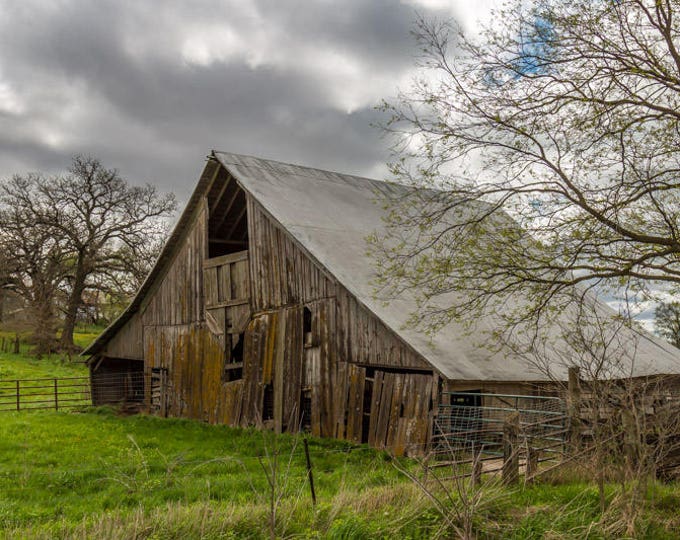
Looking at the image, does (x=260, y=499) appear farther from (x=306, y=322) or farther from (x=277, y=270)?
(x=277, y=270)

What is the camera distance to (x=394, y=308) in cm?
1416

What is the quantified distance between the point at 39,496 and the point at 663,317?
38773 mm

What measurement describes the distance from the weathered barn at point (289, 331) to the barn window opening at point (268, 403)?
0.04m

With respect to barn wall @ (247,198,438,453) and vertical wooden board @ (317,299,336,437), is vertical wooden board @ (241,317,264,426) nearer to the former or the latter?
barn wall @ (247,198,438,453)

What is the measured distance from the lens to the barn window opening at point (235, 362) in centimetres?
1777

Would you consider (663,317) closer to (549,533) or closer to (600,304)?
(600,304)

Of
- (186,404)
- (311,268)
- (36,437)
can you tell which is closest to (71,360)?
(186,404)

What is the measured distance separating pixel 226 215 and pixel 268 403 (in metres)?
6.70

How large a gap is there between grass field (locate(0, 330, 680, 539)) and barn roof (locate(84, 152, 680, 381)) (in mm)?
2562

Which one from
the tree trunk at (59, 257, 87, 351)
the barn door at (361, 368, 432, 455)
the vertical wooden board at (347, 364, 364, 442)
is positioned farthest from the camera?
the tree trunk at (59, 257, 87, 351)

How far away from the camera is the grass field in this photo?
635 centimetres

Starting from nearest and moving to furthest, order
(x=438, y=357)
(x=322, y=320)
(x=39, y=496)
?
(x=39, y=496) < (x=438, y=357) < (x=322, y=320)

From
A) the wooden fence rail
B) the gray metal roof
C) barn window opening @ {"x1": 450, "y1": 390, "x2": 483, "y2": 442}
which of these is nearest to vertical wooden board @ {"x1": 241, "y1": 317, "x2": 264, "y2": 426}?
the gray metal roof

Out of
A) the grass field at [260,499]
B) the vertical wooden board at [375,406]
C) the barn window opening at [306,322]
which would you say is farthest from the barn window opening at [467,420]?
the barn window opening at [306,322]
